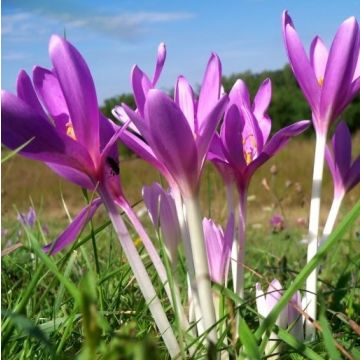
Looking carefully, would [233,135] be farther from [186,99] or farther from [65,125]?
[65,125]

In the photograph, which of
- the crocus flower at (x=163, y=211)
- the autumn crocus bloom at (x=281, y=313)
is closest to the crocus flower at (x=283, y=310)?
the autumn crocus bloom at (x=281, y=313)

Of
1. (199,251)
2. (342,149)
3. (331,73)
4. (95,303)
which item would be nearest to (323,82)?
(331,73)

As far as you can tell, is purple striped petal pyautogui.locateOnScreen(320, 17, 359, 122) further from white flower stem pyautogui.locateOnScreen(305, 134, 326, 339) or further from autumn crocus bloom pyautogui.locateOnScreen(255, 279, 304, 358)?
autumn crocus bloom pyautogui.locateOnScreen(255, 279, 304, 358)

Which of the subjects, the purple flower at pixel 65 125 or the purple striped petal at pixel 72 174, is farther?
the purple striped petal at pixel 72 174

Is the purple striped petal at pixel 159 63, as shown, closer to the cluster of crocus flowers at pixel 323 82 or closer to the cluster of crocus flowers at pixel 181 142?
the cluster of crocus flowers at pixel 181 142

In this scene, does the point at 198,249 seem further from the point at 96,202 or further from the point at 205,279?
the point at 96,202
